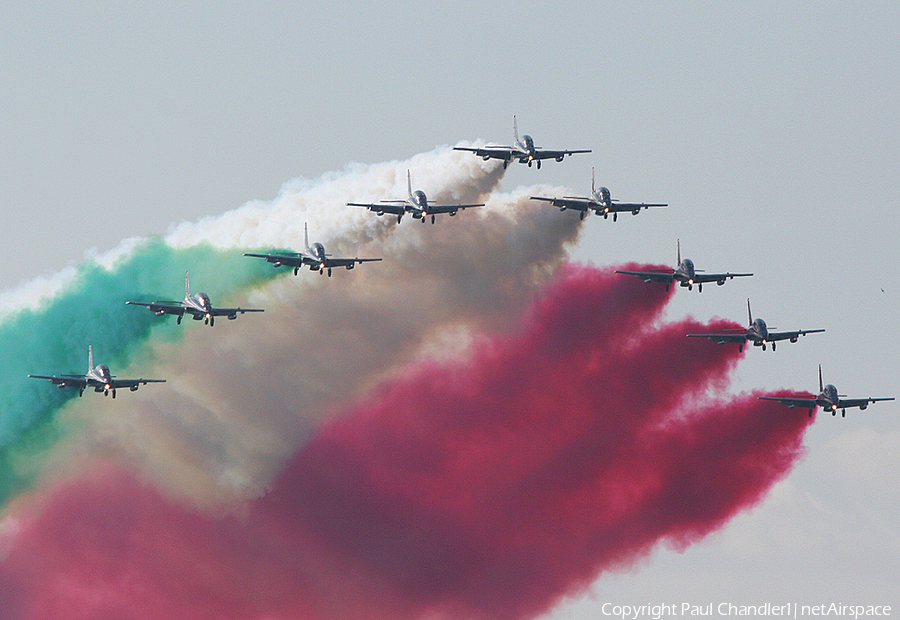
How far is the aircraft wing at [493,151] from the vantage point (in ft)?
436

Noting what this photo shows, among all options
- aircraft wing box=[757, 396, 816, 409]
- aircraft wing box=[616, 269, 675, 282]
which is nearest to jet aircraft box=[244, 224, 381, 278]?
aircraft wing box=[616, 269, 675, 282]

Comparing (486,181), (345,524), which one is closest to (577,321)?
(486,181)

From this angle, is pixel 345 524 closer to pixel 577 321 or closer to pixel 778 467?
pixel 577 321

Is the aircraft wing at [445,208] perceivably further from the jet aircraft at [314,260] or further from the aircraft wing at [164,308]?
the aircraft wing at [164,308]

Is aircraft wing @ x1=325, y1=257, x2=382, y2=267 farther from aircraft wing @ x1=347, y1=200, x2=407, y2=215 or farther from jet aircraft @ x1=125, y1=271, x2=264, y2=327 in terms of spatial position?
jet aircraft @ x1=125, y1=271, x2=264, y2=327

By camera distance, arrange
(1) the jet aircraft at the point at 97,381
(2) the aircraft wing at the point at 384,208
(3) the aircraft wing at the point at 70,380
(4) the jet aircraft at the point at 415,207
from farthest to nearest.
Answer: (4) the jet aircraft at the point at 415,207 → (2) the aircraft wing at the point at 384,208 → (3) the aircraft wing at the point at 70,380 → (1) the jet aircraft at the point at 97,381

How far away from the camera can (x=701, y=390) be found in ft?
477

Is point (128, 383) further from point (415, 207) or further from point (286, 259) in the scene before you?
point (415, 207)

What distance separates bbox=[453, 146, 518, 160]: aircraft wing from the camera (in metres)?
133

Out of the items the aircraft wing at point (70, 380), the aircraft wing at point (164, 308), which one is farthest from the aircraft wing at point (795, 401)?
the aircraft wing at point (70, 380)

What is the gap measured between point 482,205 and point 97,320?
31983 millimetres

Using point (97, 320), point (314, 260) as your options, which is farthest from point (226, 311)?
point (97, 320)

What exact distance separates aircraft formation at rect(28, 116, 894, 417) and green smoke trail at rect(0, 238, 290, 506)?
2996 millimetres

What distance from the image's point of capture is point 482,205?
129875 mm
